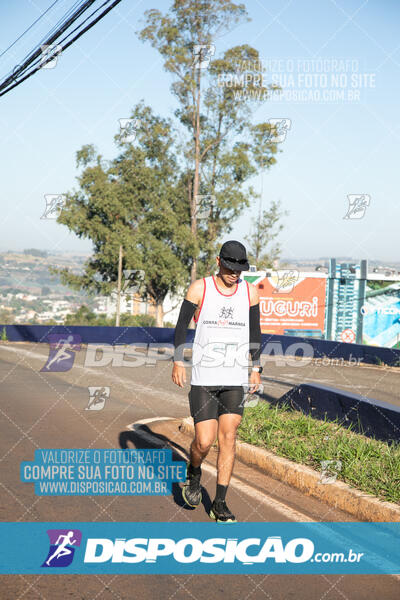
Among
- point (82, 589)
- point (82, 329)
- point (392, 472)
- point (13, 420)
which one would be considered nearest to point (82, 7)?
point (13, 420)

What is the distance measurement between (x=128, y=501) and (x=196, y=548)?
117 cm

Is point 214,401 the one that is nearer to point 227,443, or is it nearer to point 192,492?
point 227,443

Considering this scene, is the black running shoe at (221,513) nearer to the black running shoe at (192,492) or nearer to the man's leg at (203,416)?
the black running shoe at (192,492)

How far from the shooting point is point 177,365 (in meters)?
5.09

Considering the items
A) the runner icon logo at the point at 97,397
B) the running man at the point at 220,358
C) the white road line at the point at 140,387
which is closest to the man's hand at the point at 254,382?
the running man at the point at 220,358

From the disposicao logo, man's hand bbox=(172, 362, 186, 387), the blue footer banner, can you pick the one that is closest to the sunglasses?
man's hand bbox=(172, 362, 186, 387)

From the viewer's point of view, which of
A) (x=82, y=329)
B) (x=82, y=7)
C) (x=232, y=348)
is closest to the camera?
(x=232, y=348)

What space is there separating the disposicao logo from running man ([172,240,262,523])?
1.11m

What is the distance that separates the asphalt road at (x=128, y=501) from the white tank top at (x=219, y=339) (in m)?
1.14

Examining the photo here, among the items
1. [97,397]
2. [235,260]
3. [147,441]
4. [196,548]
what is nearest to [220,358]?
[235,260]

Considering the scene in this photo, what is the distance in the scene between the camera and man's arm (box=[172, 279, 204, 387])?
5.05 metres

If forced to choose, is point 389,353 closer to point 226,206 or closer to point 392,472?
point 392,472

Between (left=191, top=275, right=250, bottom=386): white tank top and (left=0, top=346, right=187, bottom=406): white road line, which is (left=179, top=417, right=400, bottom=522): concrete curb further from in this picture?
(left=0, top=346, right=187, bottom=406): white road line

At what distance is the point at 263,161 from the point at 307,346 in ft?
83.7
